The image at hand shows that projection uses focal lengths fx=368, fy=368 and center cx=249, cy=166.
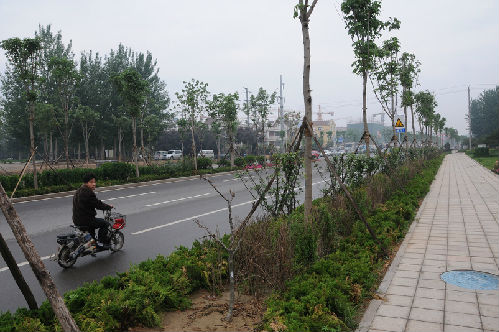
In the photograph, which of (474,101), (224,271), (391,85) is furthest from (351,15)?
(474,101)

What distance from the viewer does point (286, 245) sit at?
178 inches

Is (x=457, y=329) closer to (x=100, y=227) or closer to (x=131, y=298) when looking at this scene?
(x=131, y=298)

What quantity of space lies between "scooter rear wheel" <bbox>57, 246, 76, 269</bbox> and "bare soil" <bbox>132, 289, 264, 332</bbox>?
281cm

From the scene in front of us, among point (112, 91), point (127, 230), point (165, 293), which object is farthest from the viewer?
point (112, 91)

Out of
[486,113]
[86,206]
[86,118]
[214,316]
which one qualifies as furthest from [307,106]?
[486,113]

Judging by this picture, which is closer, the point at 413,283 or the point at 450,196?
the point at 413,283

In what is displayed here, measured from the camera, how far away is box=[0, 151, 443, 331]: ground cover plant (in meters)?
3.51

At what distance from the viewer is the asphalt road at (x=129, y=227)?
575 cm

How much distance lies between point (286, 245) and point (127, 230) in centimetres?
564

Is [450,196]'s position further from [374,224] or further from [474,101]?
[474,101]

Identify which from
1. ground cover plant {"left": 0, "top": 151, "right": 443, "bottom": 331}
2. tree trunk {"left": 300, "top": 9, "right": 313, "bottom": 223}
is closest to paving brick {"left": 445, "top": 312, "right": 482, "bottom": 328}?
ground cover plant {"left": 0, "top": 151, "right": 443, "bottom": 331}

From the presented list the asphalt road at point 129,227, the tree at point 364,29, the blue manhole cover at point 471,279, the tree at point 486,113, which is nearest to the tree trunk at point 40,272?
the asphalt road at point 129,227

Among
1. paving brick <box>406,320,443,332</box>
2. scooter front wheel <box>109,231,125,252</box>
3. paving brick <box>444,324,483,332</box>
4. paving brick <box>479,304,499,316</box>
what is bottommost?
paving brick <box>479,304,499,316</box>

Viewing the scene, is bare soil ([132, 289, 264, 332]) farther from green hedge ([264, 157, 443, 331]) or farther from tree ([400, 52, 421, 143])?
tree ([400, 52, 421, 143])
